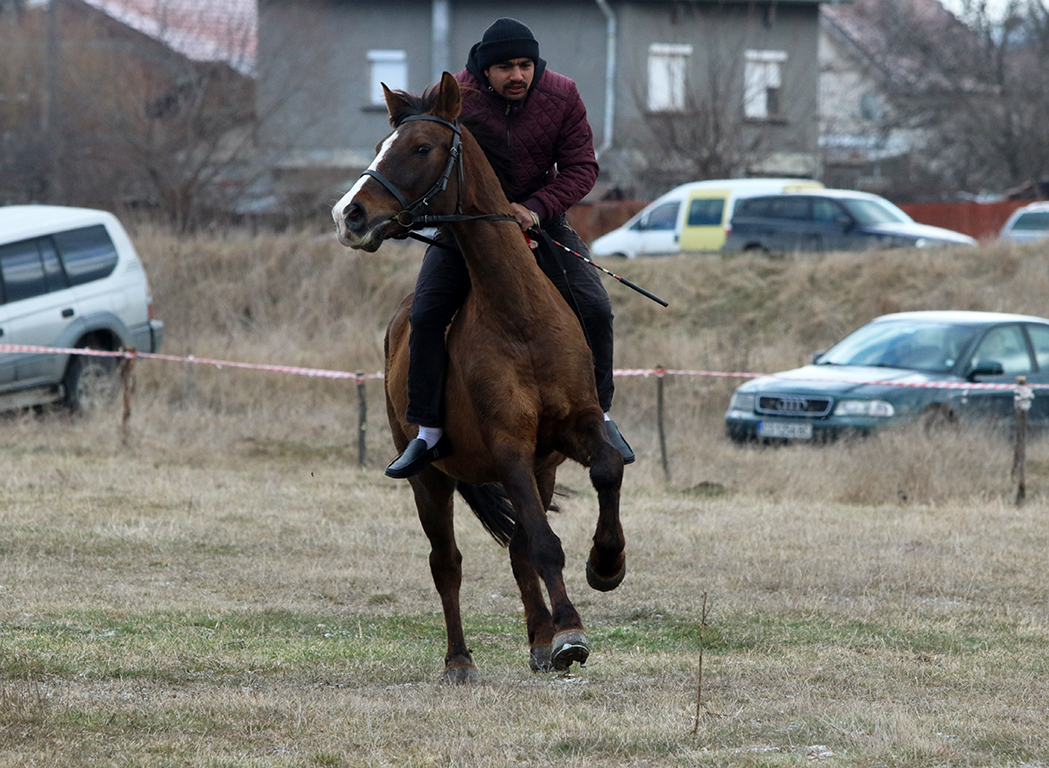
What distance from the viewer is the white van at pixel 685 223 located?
27.0m

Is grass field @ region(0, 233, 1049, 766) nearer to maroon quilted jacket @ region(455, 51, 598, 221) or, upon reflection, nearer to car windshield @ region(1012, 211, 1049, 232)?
maroon quilted jacket @ region(455, 51, 598, 221)

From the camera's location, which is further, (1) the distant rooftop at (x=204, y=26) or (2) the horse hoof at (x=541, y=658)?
(1) the distant rooftop at (x=204, y=26)

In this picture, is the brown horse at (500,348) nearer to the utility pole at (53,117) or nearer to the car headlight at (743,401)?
the car headlight at (743,401)

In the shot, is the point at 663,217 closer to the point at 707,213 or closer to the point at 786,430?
the point at 707,213

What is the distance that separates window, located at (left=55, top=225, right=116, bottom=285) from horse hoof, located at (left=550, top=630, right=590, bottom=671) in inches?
493

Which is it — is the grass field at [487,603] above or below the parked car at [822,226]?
below

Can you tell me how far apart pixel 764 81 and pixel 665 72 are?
9.07 feet

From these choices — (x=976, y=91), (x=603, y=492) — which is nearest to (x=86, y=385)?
(x=603, y=492)

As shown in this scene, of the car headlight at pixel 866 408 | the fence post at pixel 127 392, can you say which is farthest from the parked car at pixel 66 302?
the car headlight at pixel 866 408

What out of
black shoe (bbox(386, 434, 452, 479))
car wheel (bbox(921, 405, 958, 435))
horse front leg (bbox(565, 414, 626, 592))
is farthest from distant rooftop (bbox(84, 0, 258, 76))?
horse front leg (bbox(565, 414, 626, 592))

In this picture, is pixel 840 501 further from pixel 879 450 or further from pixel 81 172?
pixel 81 172

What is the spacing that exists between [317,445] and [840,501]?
6.34 meters

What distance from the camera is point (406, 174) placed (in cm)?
581

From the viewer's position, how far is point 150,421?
16719mm
